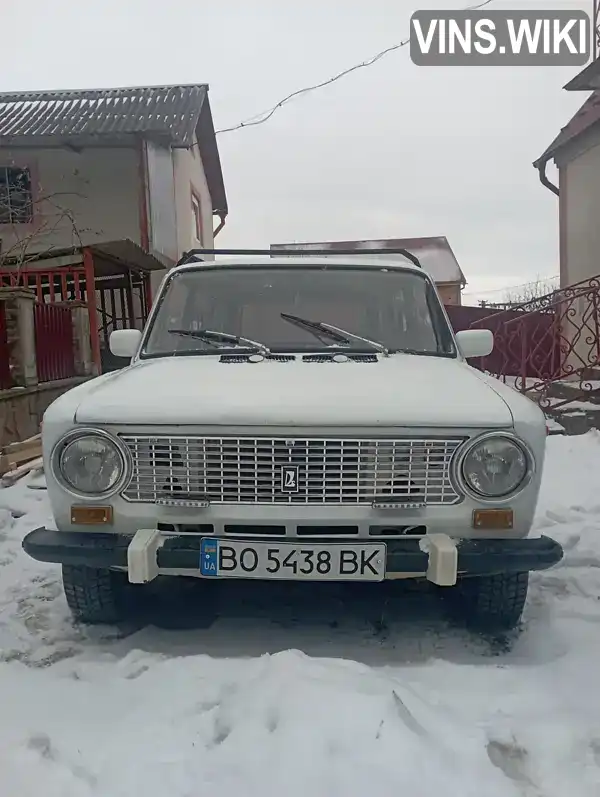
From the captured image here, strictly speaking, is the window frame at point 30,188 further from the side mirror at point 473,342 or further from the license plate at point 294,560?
the license plate at point 294,560

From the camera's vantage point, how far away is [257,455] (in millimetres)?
2697

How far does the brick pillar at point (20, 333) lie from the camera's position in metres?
7.70

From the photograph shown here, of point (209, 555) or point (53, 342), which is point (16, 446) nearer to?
point (53, 342)

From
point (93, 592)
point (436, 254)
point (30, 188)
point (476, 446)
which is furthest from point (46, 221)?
point (436, 254)

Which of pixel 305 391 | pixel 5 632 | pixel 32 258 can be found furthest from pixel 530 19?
pixel 5 632

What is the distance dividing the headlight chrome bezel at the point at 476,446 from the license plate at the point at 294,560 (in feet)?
1.29

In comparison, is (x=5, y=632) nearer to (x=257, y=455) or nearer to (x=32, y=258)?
(x=257, y=455)

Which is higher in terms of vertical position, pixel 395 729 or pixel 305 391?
pixel 305 391

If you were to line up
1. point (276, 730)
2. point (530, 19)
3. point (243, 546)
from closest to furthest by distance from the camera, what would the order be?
point (276, 730) → point (243, 546) → point (530, 19)

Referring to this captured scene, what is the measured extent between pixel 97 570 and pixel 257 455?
90 centimetres

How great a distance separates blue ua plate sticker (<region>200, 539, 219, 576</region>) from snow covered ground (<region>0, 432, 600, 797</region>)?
0.33 meters

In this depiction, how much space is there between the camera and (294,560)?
2.68 meters

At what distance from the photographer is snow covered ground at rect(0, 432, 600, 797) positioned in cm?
195

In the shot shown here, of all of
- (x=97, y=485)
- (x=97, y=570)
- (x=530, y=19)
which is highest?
(x=530, y=19)
